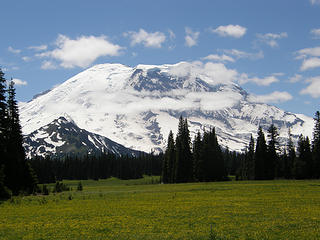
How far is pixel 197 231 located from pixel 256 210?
9.81m

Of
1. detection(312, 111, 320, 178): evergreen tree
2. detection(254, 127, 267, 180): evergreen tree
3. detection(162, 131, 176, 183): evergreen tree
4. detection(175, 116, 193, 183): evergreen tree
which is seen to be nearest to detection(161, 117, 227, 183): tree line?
detection(175, 116, 193, 183): evergreen tree

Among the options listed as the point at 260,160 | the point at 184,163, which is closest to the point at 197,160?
the point at 184,163

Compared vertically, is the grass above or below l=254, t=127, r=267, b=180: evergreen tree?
below

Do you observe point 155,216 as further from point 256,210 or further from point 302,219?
point 302,219

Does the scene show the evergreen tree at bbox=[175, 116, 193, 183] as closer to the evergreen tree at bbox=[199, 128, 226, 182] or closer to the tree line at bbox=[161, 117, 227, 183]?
the tree line at bbox=[161, 117, 227, 183]

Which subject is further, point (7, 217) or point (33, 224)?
point (7, 217)

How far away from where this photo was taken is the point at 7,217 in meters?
27.3

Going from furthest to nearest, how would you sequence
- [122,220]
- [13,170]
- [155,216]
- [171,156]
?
1. [171,156]
2. [13,170]
3. [155,216]
4. [122,220]

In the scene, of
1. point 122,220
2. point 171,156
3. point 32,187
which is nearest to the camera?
point 122,220

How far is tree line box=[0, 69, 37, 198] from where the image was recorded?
47688mm

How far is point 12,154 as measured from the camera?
51719mm

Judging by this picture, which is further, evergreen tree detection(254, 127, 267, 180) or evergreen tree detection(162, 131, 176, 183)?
evergreen tree detection(162, 131, 176, 183)

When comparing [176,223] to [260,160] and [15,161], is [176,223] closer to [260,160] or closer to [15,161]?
[15,161]

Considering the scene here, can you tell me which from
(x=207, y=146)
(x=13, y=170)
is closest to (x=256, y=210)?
(x=13, y=170)
